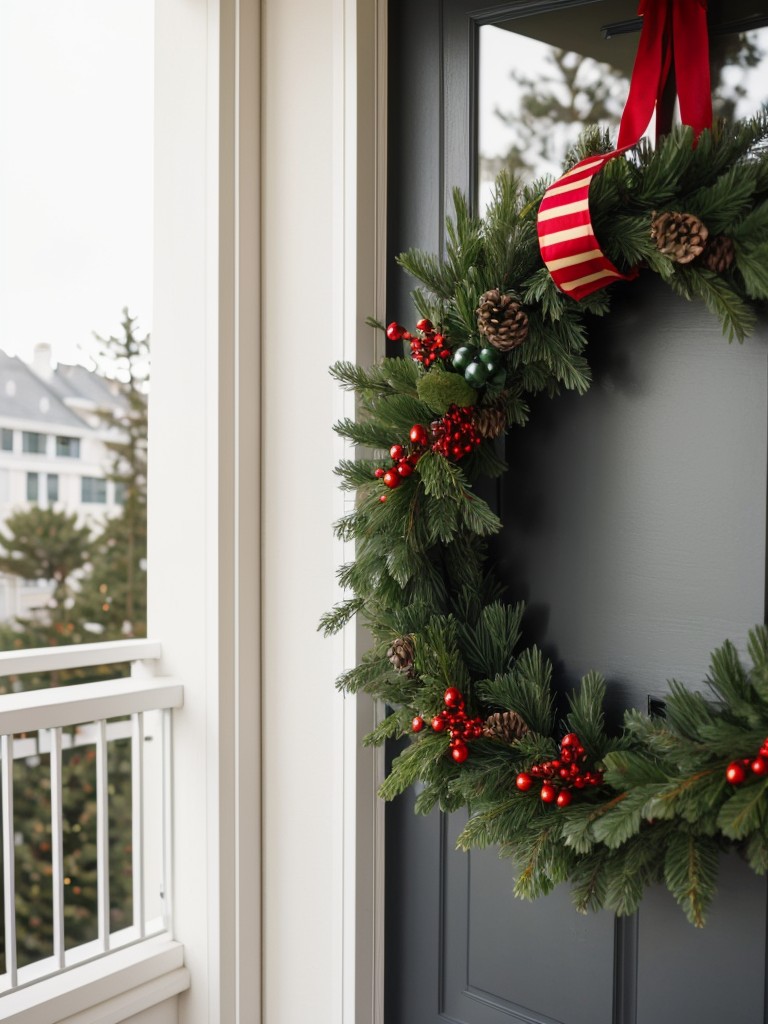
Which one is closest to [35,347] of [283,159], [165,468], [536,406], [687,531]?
[165,468]

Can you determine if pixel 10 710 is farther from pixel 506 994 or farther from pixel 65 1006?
pixel 506 994

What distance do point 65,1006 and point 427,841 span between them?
70 cm

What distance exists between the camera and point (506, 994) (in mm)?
1453

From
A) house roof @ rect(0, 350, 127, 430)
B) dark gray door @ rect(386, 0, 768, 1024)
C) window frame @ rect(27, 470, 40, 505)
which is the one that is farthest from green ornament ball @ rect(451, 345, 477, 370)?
window frame @ rect(27, 470, 40, 505)

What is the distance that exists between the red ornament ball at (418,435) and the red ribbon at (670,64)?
1.60ft

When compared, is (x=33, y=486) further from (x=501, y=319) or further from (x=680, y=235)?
(x=680, y=235)

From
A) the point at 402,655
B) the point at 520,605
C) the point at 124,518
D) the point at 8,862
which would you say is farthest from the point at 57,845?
the point at 124,518

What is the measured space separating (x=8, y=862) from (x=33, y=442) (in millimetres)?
1481

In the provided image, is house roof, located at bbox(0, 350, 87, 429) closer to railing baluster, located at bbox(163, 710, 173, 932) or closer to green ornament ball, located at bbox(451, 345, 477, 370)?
railing baluster, located at bbox(163, 710, 173, 932)

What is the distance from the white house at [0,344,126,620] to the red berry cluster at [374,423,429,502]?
5.41ft

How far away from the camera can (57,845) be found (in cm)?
158

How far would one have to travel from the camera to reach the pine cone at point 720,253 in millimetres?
1105

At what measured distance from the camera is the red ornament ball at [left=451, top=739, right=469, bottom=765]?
47.4 inches

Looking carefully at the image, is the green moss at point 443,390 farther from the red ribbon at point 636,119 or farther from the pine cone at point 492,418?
the red ribbon at point 636,119
